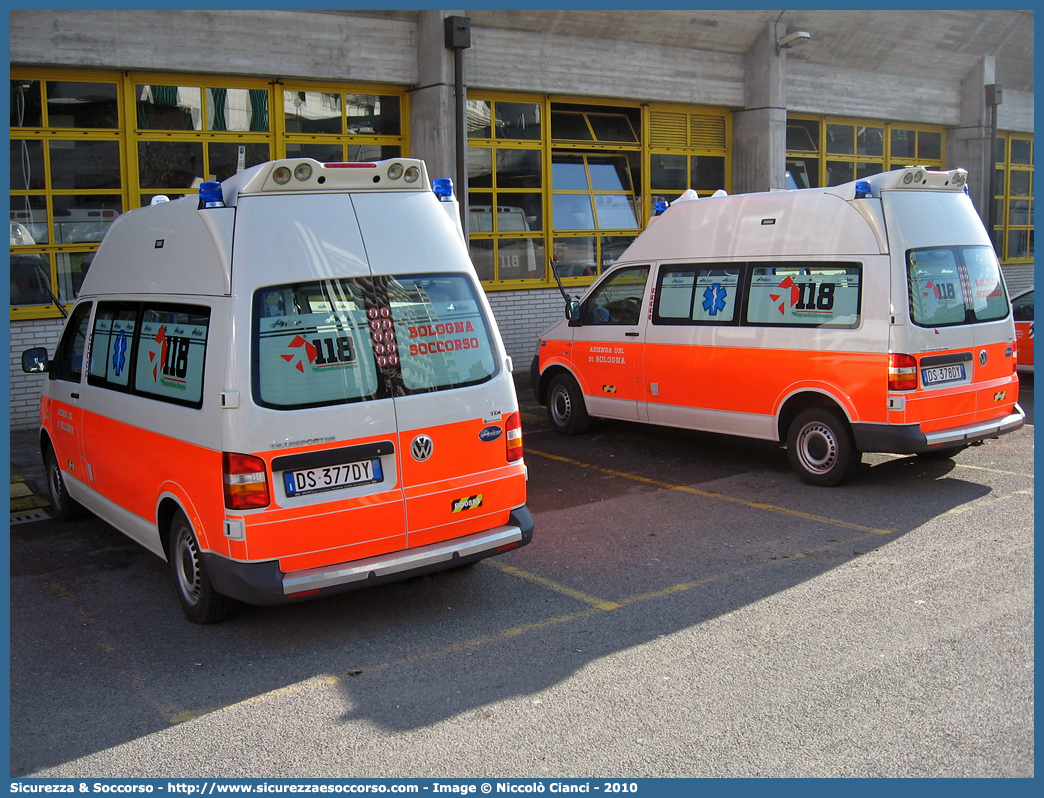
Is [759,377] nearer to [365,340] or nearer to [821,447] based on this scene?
[821,447]

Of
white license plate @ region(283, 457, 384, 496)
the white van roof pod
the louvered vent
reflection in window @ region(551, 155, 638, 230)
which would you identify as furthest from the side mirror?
the louvered vent

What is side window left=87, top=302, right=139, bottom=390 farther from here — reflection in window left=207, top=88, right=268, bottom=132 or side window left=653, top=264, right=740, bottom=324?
reflection in window left=207, top=88, right=268, bottom=132

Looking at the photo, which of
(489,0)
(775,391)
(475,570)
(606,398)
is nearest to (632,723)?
(475,570)

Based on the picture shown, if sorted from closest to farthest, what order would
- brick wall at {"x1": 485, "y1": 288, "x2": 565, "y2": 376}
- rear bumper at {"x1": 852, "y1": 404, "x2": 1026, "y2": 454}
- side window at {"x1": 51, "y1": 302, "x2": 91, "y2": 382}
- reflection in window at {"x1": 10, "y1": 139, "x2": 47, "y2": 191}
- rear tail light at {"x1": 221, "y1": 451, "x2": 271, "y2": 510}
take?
rear tail light at {"x1": 221, "y1": 451, "x2": 271, "y2": 510}, side window at {"x1": 51, "y1": 302, "x2": 91, "y2": 382}, rear bumper at {"x1": 852, "y1": 404, "x2": 1026, "y2": 454}, reflection in window at {"x1": 10, "y1": 139, "x2": 47, "y2": 191}, brick wall at {"x1": 485, "y1": 288, "x2": 565, "y2": 376}

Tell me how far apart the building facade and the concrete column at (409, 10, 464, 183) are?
0.03 metres

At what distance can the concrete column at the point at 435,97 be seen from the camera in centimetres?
1371

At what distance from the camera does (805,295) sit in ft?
27.8

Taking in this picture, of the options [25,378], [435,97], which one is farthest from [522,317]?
[25,378]

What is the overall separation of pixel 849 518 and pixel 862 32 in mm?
14313

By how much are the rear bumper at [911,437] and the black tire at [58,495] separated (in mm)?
6295

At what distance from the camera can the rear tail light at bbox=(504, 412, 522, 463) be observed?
229 inches

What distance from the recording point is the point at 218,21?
12.3 meters

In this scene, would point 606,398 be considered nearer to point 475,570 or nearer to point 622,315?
point 622,315

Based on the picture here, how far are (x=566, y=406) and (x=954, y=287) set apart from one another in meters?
4.24
